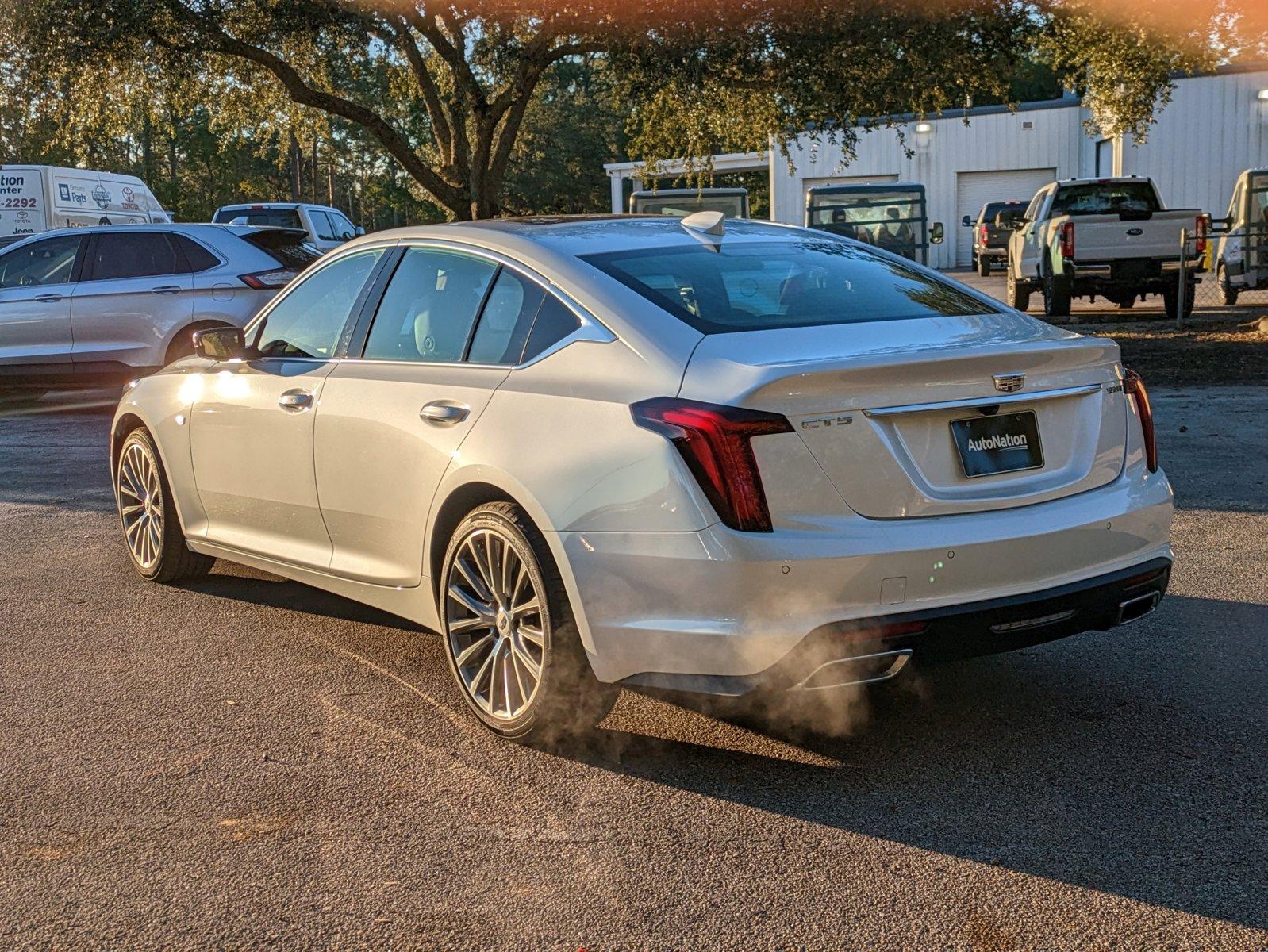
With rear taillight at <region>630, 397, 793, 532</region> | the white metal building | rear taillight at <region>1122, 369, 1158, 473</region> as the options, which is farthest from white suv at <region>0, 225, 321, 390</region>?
the white metal building

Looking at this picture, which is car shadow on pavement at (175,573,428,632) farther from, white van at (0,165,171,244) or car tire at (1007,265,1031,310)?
white van at (0,165,171,244)

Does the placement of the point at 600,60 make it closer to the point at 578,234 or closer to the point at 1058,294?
the point at 1058,294

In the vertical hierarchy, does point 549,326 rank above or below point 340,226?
below

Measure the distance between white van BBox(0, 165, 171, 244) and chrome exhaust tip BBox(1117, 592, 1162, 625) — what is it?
2267 centimetres

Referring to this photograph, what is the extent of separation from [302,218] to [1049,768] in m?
22.1

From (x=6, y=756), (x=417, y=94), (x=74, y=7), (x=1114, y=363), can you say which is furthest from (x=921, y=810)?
(x=417, y=94)

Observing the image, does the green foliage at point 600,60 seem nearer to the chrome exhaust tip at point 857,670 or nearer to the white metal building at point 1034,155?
the chrome exhaust tip at point 857,670

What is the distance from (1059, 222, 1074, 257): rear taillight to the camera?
20297 millimetres

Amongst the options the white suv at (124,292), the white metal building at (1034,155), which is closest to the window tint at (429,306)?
the white suv at (124,292)

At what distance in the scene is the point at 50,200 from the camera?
24719mm

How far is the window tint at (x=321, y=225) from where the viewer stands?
24.8 metres

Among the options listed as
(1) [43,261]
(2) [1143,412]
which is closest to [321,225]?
(1) [43,261]

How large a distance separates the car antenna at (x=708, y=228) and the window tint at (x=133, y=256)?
1016 centimetres

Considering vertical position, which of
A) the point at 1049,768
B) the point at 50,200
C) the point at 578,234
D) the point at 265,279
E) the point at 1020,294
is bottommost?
the point at 1049,768
